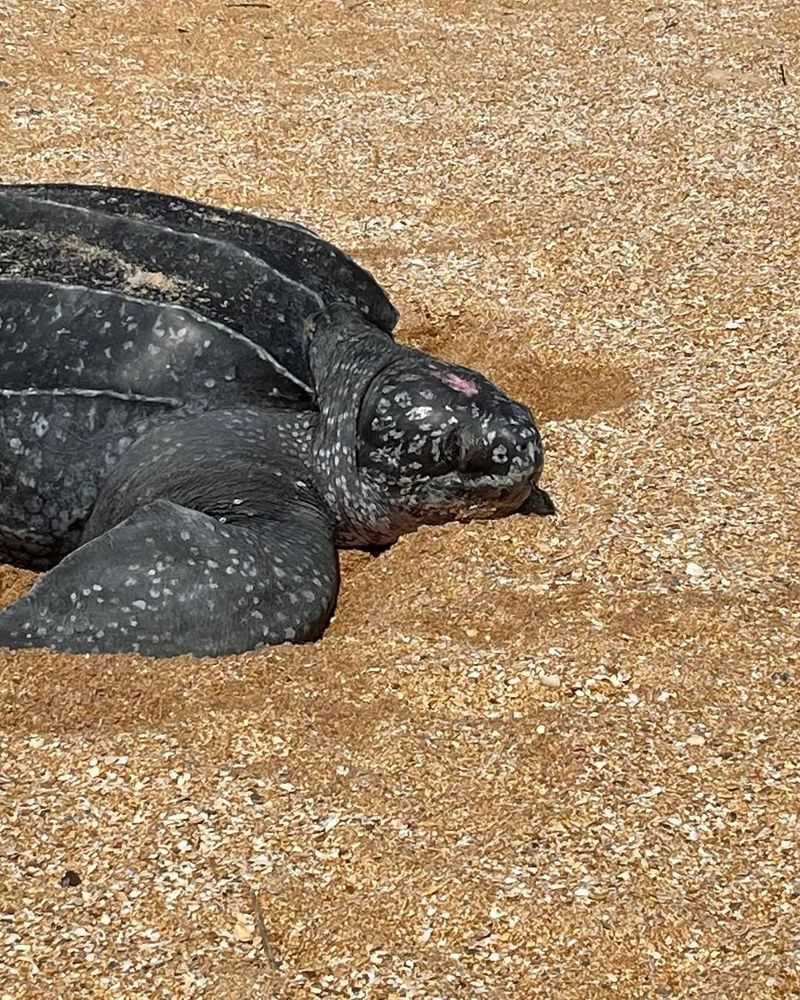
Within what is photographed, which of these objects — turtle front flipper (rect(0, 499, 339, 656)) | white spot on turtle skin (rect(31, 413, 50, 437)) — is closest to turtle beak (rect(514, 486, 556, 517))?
turtle front flipper (rect(0, 499, 339, 656))

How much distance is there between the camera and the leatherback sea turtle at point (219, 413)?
2857mm

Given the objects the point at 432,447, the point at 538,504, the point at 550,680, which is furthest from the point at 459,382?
the point at 550,680

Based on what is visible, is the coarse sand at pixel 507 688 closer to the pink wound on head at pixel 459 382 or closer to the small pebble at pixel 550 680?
the small pebble at pixel 550 680

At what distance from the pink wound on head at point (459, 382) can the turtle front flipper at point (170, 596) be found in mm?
521

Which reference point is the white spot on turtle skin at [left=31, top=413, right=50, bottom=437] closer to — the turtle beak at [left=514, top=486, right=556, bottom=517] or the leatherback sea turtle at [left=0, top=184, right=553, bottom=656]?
the leatherback sea turtle at [left=0, top=184, right=553, bottom=656]

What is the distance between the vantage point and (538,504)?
305 cm

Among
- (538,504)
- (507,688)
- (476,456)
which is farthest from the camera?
(538,504)

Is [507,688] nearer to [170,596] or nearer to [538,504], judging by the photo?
[170,596]

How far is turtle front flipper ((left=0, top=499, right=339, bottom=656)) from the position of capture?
2.49m

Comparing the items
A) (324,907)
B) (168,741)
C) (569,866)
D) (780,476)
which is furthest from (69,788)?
(780,476)

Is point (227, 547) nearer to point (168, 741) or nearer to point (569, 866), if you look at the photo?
point (168, 741)

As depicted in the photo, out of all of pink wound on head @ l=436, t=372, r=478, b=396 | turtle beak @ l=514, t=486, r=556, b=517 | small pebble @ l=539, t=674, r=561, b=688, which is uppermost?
pink wound on head @ l=436, t=372, r=478, b=396

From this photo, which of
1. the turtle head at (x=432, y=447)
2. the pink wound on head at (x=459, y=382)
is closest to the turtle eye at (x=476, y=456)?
the turtle head at (x=432, y=447)

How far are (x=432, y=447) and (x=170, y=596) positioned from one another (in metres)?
0.63
